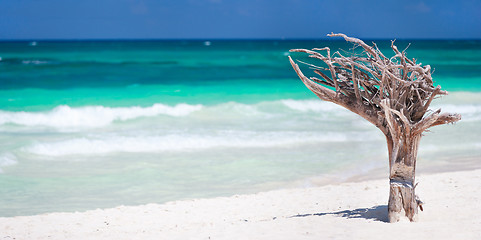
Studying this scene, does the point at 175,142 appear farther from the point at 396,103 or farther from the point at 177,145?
the point at 396,103

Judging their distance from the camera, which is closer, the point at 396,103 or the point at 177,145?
the point at 396,103

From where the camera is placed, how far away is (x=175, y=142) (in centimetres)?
1223

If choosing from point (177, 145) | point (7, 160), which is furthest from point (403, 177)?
point (7, 160)

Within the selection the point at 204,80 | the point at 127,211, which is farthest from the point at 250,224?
the point at 204,80

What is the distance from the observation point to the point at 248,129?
14.1m

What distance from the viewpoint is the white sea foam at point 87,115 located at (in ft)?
51.6

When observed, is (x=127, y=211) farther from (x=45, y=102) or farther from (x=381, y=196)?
(x=45, y=102)

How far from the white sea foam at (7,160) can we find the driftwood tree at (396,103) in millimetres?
6982

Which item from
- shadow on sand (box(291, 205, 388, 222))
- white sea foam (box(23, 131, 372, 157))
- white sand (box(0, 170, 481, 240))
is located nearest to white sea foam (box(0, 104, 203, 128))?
white sea foam (box(23, 131, 372, 157))

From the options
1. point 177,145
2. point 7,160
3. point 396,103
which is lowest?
point 396,103

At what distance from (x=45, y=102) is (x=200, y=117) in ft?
23.5

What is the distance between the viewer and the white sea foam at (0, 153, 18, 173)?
10.3 m

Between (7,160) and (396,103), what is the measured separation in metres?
8.08

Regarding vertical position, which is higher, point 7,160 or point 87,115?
point 87,115
